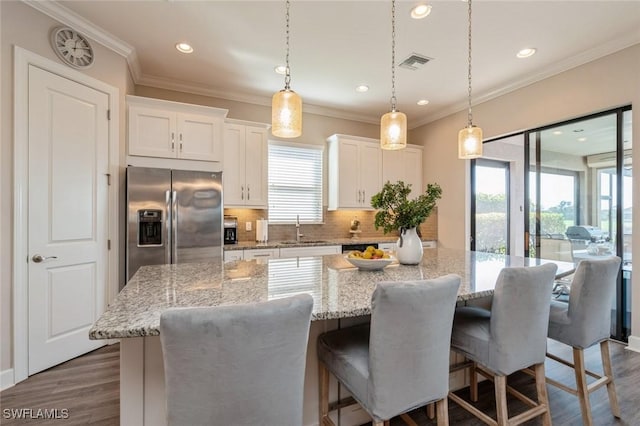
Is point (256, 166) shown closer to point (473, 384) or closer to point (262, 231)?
point (262, 231)

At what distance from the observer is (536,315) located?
58.1 inches

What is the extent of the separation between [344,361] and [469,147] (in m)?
1.91

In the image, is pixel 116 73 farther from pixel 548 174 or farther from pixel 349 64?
pixel 548 174

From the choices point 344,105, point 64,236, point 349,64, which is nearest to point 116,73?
point 64,236

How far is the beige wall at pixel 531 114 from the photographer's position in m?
2.77

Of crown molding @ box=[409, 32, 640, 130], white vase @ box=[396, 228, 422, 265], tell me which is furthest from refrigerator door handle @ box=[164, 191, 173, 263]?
crown molding @ box=[409, 32, 640, 130]

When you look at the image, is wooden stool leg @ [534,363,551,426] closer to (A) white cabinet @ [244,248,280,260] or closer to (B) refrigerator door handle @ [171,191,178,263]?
(A) white cabinet @ [244,248,280,260]

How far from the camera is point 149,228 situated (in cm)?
299

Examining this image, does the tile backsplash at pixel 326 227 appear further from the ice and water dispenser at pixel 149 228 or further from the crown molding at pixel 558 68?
the crown molding at pixel 558 68

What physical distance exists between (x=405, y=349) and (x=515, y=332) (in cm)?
68

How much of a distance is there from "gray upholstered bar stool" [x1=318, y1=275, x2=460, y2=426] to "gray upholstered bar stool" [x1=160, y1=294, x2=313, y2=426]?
325 mm

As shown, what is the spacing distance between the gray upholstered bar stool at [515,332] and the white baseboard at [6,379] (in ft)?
10.4

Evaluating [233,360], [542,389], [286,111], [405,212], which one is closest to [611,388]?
[542,389]

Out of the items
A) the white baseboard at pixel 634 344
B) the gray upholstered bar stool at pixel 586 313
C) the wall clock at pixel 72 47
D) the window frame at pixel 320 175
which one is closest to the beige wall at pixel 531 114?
the white baseboard at pixel 634 344
